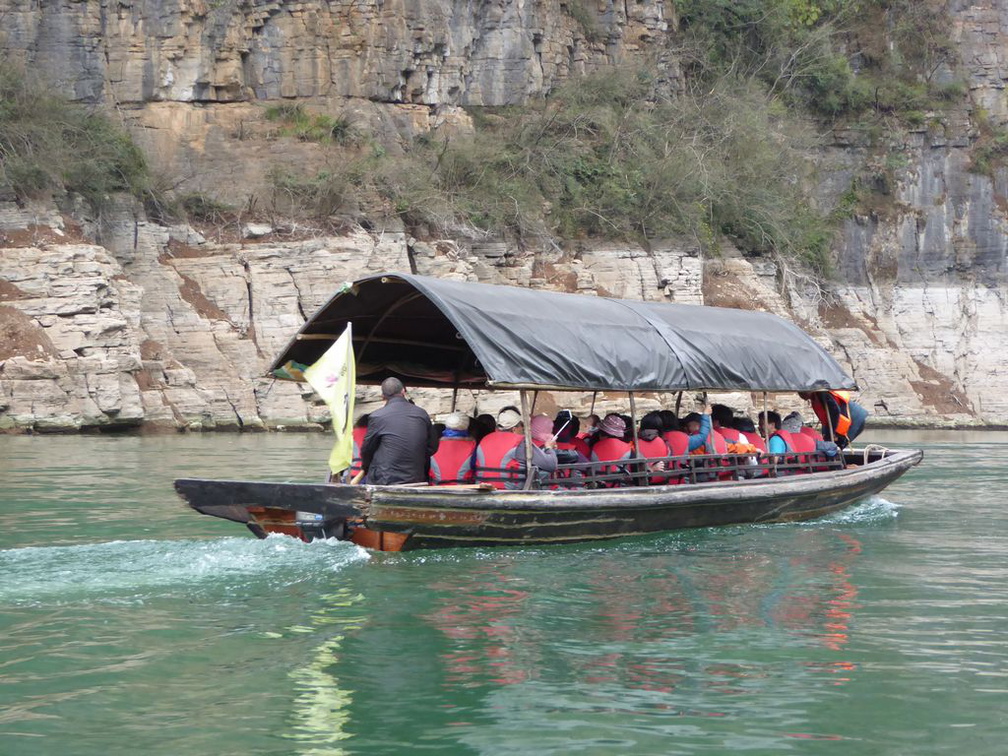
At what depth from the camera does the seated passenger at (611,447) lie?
42.1 feet

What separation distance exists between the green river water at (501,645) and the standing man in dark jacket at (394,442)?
0.86 meters

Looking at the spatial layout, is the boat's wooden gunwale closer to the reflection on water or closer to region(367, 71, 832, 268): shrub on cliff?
the reflection on water

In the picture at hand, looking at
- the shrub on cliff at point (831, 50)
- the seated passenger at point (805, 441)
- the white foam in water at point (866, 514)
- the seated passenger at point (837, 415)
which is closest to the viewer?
the white foam in water at point (866, 514)

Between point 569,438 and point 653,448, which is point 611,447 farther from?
point 569,438

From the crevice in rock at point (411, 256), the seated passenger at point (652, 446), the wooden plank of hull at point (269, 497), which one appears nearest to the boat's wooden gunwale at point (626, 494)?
the wooden plank of hull at point (269, 497)

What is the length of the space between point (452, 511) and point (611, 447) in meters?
2.84

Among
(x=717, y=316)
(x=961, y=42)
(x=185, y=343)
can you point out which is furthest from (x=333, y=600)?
(x=961, y=42)

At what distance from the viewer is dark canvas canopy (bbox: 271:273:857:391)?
37.9 feet

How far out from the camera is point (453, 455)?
11.6 metres

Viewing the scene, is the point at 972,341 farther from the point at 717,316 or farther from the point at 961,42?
the point at 717,316

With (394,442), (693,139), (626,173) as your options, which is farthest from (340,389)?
(693,139)

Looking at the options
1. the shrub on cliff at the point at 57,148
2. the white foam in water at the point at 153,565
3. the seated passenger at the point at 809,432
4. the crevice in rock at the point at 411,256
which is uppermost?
the shrub on cliff at the point at 57,148

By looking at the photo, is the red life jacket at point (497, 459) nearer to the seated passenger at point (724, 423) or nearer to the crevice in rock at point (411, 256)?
the seated passenger at point (724, 423)

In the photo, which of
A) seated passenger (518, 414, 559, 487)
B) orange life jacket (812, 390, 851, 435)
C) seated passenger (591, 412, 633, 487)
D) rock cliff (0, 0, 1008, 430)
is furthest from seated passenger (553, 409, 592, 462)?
rock cliff (0, 0, 1008, 430)
